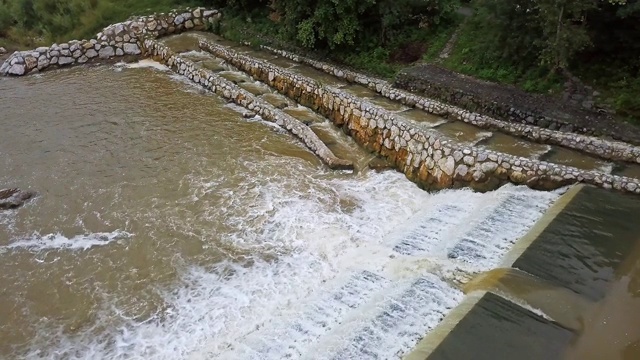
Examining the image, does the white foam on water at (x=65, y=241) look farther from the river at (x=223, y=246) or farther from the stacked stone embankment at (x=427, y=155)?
the stacked stone embankment at (x=427, y=155)

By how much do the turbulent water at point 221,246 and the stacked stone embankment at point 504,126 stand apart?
1998 mm

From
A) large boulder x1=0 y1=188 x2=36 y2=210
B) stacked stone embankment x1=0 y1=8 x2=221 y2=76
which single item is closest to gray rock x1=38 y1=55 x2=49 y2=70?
stacked stone embankment x1=0 y1=8 x2=221 y2=76

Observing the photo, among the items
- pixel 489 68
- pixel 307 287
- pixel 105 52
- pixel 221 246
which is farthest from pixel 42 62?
pixel 489 68

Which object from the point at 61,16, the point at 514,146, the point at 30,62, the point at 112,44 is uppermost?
the point at 61,16

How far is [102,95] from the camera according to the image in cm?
1766

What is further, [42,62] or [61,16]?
[61,16]

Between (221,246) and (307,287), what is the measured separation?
2.15 metres

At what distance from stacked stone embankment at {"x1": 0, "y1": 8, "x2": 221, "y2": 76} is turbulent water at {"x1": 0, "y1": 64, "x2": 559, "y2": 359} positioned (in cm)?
563

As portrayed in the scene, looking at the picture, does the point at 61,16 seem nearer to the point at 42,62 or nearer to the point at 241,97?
the point at 42,62

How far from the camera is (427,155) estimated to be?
1260 centimetres

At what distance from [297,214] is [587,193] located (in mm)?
5904

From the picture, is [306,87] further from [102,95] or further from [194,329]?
[194,329]

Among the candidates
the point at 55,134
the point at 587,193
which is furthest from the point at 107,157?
the point at 587,193

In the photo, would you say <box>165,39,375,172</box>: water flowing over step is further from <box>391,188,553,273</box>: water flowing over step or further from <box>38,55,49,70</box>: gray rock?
<box>38,55,49,70</box>: gray rock
